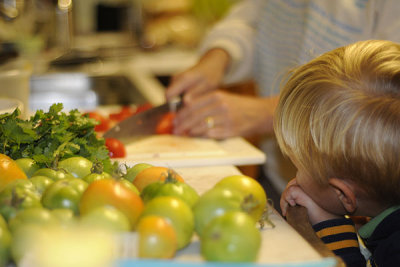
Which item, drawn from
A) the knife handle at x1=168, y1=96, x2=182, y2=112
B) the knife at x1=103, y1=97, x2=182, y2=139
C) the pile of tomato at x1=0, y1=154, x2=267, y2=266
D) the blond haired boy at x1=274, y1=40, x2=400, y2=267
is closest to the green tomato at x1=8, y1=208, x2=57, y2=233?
the pile of tomato at x1=0, y1=154, x2=267, y2=266

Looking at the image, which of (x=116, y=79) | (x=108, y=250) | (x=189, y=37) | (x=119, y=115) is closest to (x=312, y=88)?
(x=108, y=250)

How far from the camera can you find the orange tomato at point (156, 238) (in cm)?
61

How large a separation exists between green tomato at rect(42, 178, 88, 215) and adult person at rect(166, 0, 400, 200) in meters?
0.63

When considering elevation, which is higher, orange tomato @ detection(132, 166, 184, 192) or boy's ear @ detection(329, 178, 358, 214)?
orange tomato @ detection(132, 166, 184, 192)

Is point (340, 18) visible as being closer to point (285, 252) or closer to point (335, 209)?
point (335, 209)

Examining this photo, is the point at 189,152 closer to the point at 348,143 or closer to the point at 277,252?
the point at 348,143

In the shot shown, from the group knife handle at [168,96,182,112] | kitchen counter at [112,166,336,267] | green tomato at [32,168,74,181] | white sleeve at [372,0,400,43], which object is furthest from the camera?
knife handle at [168,96,182,112]

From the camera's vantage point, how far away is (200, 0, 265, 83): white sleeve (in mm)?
1984

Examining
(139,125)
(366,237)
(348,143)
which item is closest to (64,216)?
(348,143)

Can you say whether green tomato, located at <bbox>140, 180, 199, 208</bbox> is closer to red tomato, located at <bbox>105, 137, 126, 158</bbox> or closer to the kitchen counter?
the kitchen counter

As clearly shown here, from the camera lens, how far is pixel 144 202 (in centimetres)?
74

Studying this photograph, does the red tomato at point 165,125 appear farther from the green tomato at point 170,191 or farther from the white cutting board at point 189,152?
the green tomato at point 170,191

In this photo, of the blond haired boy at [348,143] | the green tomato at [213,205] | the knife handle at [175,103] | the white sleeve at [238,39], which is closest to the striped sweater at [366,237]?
the blond haired boy at [348,143]

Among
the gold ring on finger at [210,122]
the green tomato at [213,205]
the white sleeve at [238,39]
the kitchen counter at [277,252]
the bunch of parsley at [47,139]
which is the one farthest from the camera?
the white sleeve at [238,39]
